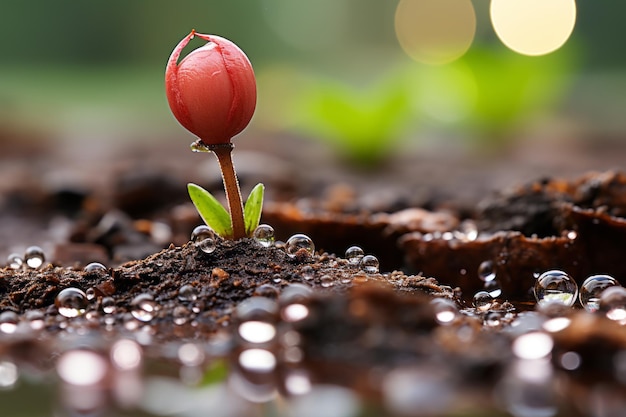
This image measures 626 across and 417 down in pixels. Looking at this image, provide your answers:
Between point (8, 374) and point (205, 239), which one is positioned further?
point (205, 239)

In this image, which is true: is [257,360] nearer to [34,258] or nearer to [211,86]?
[211,86]

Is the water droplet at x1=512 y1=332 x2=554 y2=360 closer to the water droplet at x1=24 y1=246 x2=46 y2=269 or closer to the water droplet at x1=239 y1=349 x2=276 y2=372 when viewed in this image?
the water droplet at x1=239 y1=349 x2=276 y2=372

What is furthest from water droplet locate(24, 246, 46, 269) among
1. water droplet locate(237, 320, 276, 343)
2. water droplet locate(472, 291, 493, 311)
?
water droplet locate(472, 291, 493, 311)

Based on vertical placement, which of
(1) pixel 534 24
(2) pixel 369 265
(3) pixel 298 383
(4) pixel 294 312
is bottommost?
(3) pixel 298 383

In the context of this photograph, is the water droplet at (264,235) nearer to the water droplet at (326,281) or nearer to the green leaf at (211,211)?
the green leaf at (211,211)

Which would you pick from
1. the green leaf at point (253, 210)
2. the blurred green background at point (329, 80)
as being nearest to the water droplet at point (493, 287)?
the green leaf at point (253, 210)

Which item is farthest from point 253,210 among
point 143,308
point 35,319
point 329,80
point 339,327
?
point 329,80
